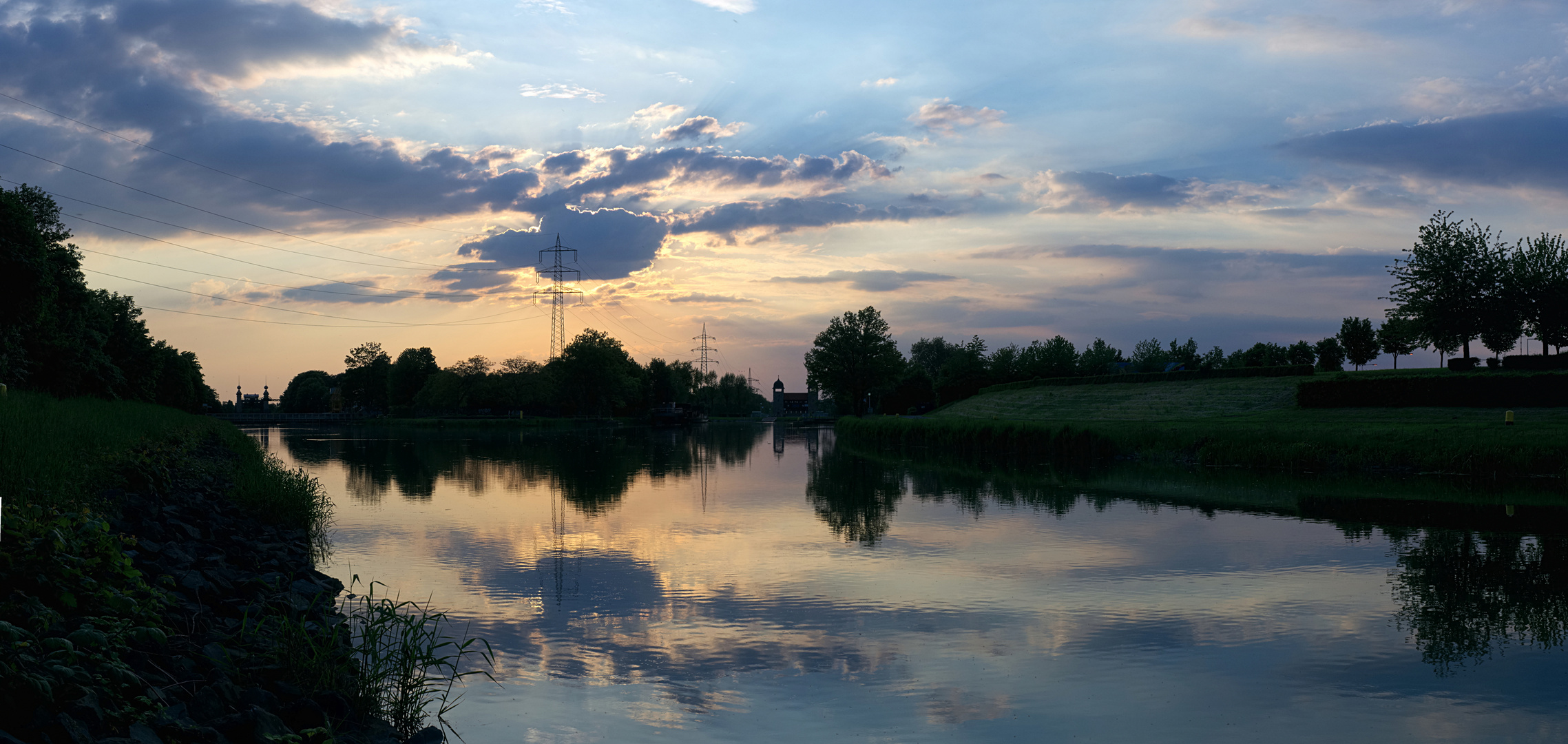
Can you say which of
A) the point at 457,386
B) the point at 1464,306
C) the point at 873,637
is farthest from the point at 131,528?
the point at 457,386

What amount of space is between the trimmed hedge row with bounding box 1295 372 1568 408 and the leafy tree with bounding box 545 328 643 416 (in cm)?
9886

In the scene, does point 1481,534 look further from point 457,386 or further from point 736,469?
point 457,386

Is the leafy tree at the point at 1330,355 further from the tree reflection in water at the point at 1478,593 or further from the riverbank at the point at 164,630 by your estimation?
the riverbank at the point at 164,630

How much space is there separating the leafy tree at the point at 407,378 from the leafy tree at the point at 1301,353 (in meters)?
130

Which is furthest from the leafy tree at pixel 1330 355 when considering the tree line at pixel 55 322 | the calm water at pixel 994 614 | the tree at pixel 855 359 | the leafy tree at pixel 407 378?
the leafy tree at pixel 407 378

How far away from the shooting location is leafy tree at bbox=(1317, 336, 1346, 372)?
8875 cm

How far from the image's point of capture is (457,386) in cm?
14238

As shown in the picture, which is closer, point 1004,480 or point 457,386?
point 1004,480

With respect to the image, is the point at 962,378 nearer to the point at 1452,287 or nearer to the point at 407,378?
the point at 1452,287

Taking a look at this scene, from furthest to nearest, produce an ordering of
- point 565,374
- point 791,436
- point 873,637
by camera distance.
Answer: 1. point 565,374
2. point 791,436
3. point 873,637

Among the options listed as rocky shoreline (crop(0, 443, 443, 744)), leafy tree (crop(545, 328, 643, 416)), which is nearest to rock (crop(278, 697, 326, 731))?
rocky shoreline (crop(0, 443, 443, 744))

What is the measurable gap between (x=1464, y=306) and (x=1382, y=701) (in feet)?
195

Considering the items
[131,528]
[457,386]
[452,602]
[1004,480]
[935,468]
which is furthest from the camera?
[457,386]

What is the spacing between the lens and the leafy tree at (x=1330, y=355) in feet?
291
